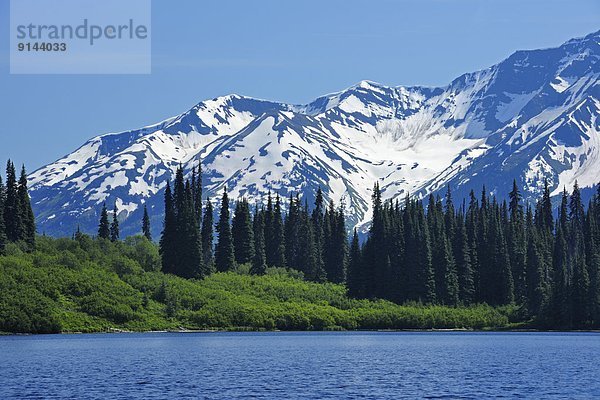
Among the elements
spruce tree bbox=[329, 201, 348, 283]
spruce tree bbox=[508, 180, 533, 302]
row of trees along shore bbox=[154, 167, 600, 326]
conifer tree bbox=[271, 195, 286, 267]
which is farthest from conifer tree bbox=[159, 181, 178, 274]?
spruce tree bbox=[508, 180, 533, 302]

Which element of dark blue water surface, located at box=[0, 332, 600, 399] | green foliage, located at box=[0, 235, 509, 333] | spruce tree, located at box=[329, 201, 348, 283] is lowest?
dark blue water surface, located at box=[0, 332, 600, 399]

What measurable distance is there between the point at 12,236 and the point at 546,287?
7975 cm

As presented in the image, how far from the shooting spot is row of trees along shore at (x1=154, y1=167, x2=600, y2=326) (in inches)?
6506

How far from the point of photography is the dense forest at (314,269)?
142m

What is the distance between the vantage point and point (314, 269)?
18875cm

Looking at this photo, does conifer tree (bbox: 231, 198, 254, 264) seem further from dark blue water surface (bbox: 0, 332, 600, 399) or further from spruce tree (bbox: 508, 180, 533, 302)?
dark blue water surface (bbox: 0, 332, 600, 399)

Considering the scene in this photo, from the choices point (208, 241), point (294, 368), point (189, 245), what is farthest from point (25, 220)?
point (294, 368)

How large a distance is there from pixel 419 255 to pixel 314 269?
81.9ft

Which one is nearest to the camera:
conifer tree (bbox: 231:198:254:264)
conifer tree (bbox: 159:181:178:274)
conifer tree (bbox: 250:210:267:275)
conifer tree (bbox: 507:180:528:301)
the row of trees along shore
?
the row of trees along shore

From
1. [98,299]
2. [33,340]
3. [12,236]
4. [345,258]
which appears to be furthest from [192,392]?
[345,258]

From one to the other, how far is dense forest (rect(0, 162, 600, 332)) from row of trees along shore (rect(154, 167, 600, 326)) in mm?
209

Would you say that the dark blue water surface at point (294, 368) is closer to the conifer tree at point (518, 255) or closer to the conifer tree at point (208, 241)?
the conifer tree at point (518, 255)

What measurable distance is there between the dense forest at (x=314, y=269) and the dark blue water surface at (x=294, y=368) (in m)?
16.1

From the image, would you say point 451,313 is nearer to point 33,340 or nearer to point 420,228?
point 420,228
